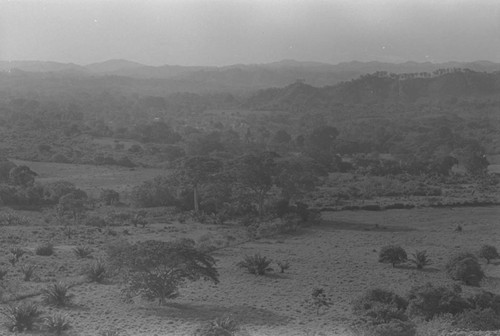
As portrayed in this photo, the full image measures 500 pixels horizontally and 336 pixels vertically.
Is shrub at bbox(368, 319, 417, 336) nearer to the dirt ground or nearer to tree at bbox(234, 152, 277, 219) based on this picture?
the dirt ground

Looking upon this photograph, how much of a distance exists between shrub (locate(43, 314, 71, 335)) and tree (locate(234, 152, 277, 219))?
17610mm

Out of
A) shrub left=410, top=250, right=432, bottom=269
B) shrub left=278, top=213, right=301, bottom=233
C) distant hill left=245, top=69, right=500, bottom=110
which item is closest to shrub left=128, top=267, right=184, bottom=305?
shrub left=410, top=250, right=432, bottom=269

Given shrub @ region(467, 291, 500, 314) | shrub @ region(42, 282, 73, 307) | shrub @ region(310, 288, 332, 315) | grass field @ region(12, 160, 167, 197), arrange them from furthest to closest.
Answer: grass field @ region(12, 160, 167, 197) < shrub @ region(310, 288, 332, 315) < shrub @ region(42, 282, 73, 307) < shrub @ region(467, 291, 500, 314)

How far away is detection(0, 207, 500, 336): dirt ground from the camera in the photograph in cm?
1429

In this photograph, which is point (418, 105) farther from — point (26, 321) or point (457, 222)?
point (26, 321)

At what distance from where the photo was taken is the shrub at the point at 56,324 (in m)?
12.9

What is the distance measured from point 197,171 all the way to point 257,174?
3756 millimetres

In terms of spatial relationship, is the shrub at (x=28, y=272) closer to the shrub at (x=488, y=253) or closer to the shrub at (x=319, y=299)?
the shrub at (x=319, y=299)

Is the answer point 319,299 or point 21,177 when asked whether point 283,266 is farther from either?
point 21,177

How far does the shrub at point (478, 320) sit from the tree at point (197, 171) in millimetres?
20115

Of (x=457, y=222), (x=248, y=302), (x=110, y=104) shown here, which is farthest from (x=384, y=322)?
(x=110, y=104)

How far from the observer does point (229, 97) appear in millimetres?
124188

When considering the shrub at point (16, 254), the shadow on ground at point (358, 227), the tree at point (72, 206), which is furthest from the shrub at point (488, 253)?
the tree at point (72, 206)

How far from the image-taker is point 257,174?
31.3m
